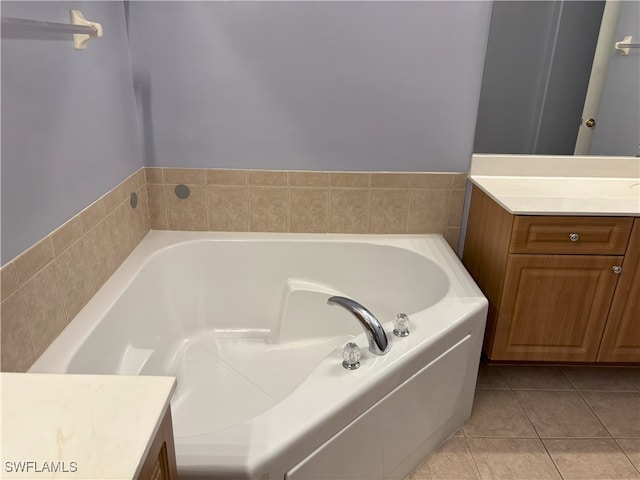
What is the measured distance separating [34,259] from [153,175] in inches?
36.8

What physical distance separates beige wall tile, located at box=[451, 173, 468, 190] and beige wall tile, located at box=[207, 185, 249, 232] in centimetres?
94

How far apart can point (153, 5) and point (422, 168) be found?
1.30 m

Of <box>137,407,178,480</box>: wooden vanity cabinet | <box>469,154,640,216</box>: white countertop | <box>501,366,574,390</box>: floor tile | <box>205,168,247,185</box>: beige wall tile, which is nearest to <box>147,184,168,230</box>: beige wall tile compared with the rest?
<box>205,168,247,185</box>: beige wall tile

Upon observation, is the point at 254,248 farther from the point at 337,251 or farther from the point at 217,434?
the point at 217,434

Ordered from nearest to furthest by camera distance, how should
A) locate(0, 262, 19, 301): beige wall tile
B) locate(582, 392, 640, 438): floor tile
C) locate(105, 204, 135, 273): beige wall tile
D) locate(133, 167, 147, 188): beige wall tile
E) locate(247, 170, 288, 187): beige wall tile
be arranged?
locate(0, 262, 19, 301): beige wall tile → locate(105, 204, 135, 273): beige wall tile → locate(582, 392, 640, 438): floor tile → locate(133, 167, 147, 188): beige wall tile → locate(247, 170, 288, 187): beige wall tile

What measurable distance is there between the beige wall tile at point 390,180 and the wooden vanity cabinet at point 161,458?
1.57m

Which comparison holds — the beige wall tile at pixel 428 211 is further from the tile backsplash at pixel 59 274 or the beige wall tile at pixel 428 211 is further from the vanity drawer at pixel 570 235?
the tile backsplash at pixel 59 274

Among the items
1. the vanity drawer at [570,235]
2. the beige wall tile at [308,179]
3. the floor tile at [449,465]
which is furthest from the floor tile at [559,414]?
the beige wall tile at [308,179]

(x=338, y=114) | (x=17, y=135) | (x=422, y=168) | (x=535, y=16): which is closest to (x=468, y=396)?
(x=422, y=168)

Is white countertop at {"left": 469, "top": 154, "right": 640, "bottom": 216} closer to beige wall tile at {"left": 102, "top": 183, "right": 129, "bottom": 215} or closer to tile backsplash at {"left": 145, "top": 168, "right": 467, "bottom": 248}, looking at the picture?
tile backsplash at {"left": 145, "top": 168, "right": 467, "bottom": 248}

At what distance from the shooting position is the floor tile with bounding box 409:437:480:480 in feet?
5.46

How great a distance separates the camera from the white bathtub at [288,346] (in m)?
1.19

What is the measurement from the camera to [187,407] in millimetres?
1755

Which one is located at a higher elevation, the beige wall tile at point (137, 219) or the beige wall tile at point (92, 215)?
the beige wall tile at point (92, 215)
